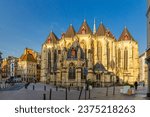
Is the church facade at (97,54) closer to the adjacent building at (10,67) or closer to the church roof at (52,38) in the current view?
the church roof at (52,38)

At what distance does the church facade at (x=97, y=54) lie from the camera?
59.8 m

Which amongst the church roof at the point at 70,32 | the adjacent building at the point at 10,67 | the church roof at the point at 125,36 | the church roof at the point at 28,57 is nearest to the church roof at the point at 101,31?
the church roof at the point at 125,36

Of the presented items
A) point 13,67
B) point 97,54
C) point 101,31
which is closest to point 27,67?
point 13,67

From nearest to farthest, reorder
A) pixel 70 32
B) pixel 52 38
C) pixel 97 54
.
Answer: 1. pixel 97 54
2. pixel 70 32
3. pixel 52 38

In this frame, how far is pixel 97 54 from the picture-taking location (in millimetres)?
69000

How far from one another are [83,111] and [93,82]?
4856 centimetres

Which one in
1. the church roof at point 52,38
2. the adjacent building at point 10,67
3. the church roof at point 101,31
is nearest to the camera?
the church roof at point 101,31

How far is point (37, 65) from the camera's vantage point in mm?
111875

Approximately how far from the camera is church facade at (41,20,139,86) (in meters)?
59.8

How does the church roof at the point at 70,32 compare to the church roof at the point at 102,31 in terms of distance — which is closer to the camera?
the church roof at the point at 102,31

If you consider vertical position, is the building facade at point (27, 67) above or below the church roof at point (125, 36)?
below

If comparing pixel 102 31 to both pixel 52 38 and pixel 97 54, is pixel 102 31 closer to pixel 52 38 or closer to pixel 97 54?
pixel 97 54

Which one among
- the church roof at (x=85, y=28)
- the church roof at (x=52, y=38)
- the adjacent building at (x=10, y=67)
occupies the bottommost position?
the adjacent building at (x=10, y=67)

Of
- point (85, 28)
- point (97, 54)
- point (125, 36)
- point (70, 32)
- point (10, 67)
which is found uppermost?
point (85, 28)
